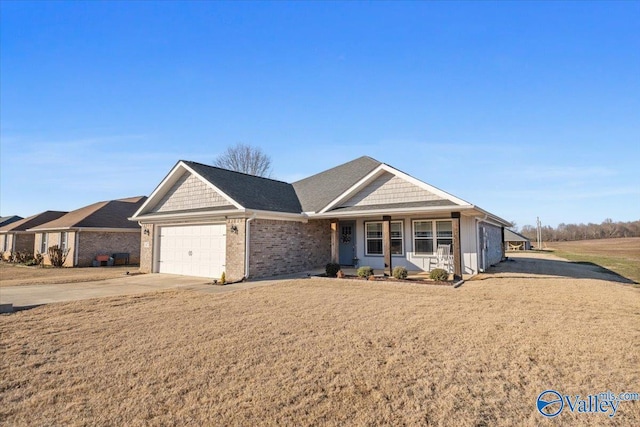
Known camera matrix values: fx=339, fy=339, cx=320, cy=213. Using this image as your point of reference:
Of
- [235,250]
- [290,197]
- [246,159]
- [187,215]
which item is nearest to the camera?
[235,250]

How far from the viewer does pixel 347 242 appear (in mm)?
18141

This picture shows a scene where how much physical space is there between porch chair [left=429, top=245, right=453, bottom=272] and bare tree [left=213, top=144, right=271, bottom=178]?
3059 cm

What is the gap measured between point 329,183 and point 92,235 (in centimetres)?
1653

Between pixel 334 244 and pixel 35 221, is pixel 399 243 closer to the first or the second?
pixel 334 244

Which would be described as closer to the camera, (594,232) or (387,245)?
(387,245)

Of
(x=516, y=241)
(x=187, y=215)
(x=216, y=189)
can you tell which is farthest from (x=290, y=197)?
(x=516, y=241)

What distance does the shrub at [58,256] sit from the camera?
22688mm

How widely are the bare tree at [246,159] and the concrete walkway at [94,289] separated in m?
28.6

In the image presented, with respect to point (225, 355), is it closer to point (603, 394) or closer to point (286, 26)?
point (603, 394)

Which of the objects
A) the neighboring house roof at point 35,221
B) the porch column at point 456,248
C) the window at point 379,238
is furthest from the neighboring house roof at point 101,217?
the porch column at point 456,248

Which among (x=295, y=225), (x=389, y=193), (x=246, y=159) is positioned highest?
(x=246, y=159)

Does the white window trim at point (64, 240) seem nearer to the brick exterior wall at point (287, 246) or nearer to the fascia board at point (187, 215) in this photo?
the fascia board at point (187, 215)

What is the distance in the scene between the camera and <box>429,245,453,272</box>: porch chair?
14.1m

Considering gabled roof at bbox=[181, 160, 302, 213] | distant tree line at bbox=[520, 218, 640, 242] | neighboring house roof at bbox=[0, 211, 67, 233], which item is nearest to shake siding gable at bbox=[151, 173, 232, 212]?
gabled roof at bbox=[181, 160, 302, 213]
